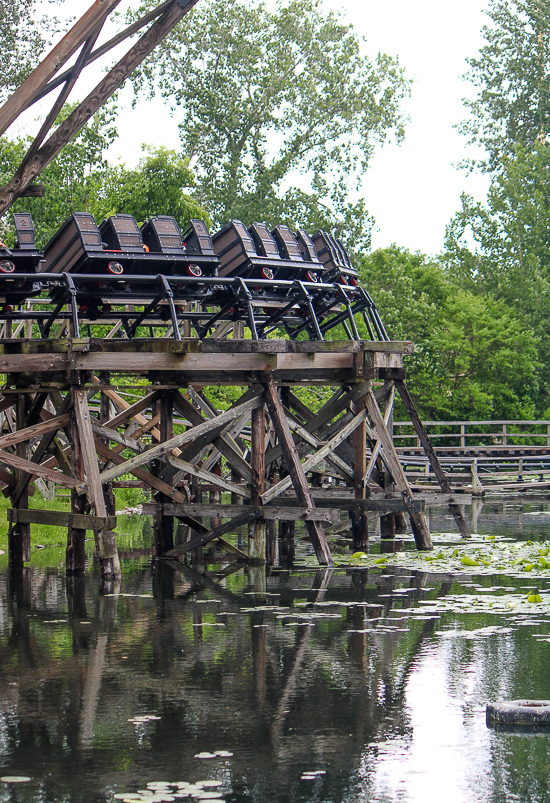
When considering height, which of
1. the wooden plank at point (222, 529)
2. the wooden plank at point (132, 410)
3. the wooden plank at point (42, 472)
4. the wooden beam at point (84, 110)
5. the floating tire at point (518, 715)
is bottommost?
the floating tire at point (518, 715)

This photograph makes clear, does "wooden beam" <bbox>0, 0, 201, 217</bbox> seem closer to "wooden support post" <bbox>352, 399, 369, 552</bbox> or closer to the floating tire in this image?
"wooden support post" <bbox>352, 399, 369, 552</bbox>

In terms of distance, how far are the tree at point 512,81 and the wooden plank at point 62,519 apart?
125 ft

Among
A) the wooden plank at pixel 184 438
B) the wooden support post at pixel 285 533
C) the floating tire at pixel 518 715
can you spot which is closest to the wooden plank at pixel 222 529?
the wooden plank at pixel 184 438

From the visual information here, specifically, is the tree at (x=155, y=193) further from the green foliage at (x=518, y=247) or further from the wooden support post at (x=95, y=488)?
the wooden support post at (x=95, y=488)

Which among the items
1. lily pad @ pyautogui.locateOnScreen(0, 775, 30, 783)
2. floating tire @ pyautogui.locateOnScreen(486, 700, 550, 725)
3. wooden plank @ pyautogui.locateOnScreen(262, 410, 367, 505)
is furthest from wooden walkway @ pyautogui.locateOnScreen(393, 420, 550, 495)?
lily pad @ pyautogui.locateOnScreen(0, 775, 30, 783)

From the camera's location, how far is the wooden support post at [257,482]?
15.2 m

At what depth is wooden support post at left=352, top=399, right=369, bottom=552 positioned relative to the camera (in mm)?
16828

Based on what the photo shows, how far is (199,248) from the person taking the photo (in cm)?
1666

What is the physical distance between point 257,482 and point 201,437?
119 cm

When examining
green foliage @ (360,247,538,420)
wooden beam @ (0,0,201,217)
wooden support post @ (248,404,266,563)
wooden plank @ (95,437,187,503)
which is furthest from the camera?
green foliage @ (360,247,538,420)

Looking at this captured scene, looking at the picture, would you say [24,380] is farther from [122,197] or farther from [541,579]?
[122,197]

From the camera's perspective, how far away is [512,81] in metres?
51.1

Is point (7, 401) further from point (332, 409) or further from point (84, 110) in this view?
point (84, 110)

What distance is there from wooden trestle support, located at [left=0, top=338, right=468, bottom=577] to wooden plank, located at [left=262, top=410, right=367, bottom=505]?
19mm
